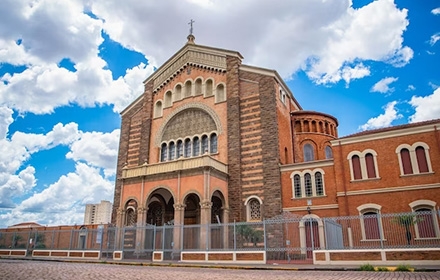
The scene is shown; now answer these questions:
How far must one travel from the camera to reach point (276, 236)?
2359 cm

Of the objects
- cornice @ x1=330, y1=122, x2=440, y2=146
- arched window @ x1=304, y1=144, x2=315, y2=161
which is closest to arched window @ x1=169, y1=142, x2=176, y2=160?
arched window @ x1=304, y1=144, x2=315, y2=161

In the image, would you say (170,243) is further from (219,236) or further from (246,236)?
(246,236)

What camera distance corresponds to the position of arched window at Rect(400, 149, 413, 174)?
21.6 metres

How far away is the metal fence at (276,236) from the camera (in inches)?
765

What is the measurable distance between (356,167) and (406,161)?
2988mm

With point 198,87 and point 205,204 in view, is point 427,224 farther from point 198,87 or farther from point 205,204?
point 198,87

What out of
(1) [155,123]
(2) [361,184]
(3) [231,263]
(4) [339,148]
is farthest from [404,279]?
(1) [155,123]

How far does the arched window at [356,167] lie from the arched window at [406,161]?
8.49ft

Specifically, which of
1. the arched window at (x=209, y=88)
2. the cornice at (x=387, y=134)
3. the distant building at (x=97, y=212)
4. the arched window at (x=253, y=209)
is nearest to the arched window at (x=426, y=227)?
the cornice at (x=387, y=134)

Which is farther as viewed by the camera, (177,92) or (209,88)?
(177,92)

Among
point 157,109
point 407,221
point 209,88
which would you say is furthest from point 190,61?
point 407,221

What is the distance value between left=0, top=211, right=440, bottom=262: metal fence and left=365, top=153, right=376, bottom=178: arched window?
102 inches

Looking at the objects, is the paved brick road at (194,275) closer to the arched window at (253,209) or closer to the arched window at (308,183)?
the arched window at (308,183)

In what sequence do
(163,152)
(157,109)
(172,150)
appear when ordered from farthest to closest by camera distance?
(157,109) < (163,152) < (172,150)
